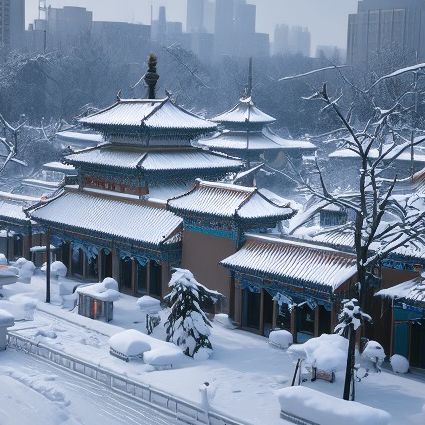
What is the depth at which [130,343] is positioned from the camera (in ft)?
78.2

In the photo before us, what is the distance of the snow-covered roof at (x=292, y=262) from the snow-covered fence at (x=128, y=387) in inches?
249

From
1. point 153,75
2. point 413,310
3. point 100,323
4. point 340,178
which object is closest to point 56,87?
point 340,178

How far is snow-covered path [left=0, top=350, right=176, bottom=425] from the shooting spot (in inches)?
787

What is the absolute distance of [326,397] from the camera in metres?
19.0

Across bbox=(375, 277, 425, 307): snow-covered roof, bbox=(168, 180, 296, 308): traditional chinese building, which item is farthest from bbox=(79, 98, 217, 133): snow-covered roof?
bbox=(375, 277, 425, 307): snow-covered roof

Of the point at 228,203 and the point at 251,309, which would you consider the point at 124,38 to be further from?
the point at 251,309

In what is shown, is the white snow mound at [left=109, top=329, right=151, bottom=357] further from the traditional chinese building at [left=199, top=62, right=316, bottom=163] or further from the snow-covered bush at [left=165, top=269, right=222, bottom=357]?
the traditional chinese building at [left=199, top=62, right=316, bottom=163]

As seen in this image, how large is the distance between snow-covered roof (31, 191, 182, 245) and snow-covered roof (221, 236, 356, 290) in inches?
163

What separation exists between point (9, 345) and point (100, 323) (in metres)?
3.50

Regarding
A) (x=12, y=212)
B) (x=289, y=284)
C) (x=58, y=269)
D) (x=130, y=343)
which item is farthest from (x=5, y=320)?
(x=12, y=212)

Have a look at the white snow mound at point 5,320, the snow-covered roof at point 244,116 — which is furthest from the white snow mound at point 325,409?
the snow-covered roof at point 244,116

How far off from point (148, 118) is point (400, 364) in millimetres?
15939

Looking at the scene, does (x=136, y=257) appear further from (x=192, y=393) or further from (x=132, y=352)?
(x=192, y=393)

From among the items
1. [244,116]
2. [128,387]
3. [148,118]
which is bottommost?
[128,387]
